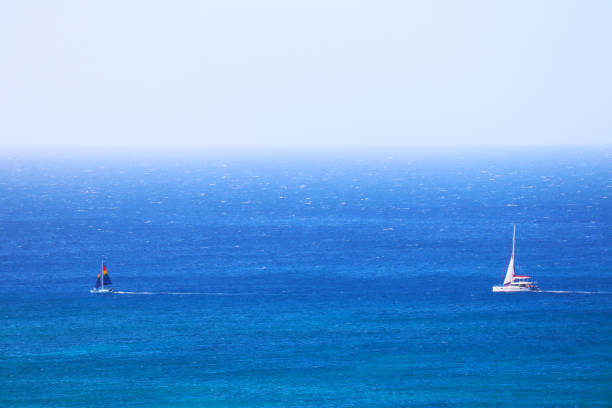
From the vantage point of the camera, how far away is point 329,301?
11725cm

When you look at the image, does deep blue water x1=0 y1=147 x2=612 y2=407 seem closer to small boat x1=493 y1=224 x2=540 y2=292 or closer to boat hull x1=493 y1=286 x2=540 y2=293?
boat hull x1=493 y1=286 x2=540 y2=293

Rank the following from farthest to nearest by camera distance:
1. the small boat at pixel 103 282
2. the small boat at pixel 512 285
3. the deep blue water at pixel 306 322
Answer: the small boat at pixel 512 285 → the small boat at pixel 103 282 → the deep blue water at pixel 306 322

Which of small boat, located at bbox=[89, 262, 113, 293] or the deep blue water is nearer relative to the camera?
the deep blue water

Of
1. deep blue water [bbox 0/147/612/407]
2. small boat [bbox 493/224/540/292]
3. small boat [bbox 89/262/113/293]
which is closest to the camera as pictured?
deep blue water [bbox 0/147/612/407]

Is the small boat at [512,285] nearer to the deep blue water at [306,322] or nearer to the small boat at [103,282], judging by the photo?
the deep blue water at [306,322]

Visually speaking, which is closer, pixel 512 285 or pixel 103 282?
pixel 103 282

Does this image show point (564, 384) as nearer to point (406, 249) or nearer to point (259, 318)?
point (259, 318)

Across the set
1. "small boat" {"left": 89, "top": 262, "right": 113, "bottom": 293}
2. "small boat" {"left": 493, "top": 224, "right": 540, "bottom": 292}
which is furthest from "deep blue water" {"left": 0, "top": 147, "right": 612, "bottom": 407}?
"small boat" {"left": 89, "top": 262, "right": 113, "bottom": 293}

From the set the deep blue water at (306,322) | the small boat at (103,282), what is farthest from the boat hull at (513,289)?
the small boat at (103,282)

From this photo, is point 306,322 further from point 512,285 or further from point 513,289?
point 512,285

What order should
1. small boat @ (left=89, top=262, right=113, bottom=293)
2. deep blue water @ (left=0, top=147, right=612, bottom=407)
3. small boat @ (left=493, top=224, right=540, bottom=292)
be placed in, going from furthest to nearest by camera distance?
1. small boat @ (left=493, top=224, right=540, bottom=292)
2. small boat @ (left=89, top=262, right=113, bottom=293)
3. deep blue water @ (left=0, top=147, right=612, bottom=407)

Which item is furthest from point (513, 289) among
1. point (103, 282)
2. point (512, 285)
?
point (103, 282)

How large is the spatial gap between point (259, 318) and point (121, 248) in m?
57.4

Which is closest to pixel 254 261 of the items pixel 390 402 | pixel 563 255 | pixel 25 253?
pixel 25 253
